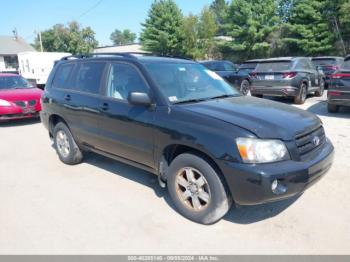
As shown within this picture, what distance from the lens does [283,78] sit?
34.0 ft

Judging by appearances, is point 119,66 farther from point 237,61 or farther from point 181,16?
point 181,16

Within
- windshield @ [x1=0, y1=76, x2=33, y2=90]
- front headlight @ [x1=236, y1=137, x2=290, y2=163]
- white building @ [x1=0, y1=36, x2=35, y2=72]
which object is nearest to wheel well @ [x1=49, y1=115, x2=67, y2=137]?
front headlight @ [x1=236, y1=137, x2=290, y2=163]

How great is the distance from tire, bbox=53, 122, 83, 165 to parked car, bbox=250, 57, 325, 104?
288 inches

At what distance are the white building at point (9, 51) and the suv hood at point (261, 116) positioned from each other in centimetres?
5031

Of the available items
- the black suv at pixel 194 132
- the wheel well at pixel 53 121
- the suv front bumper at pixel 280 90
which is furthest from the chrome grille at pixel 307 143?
the suv front bumper at pixel 280 90

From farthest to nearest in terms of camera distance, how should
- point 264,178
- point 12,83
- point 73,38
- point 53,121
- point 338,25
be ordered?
1. point 73,38
2. point 338,25
3. point 12,83
4. point 53,121
5. point 264,178

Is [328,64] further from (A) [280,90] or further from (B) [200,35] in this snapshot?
(B) [200,35]

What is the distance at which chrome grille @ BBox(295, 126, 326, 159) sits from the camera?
3.23 metres

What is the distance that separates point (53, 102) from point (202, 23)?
1432 inches

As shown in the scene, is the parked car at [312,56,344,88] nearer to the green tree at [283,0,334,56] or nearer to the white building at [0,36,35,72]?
the green tree at [283,0,334,56]

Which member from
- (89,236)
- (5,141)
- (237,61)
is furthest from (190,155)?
(237,61)

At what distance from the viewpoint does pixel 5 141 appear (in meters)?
7.47

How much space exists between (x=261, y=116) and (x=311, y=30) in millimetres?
30304

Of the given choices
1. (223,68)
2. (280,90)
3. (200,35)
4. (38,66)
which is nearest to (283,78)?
(280,90)
